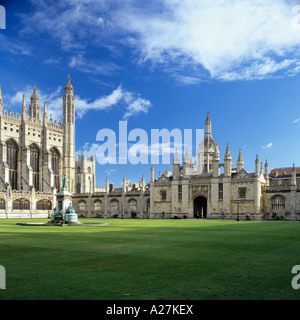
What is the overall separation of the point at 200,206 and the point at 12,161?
3984 centimetres

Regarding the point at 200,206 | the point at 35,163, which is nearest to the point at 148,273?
the point at 200,206

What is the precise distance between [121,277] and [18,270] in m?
2.73

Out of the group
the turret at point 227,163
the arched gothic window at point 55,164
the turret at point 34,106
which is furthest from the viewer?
the turret at point 34,106

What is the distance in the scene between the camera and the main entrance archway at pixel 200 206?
2459 inches

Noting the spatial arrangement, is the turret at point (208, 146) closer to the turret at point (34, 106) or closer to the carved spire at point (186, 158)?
the carved spire at point (186, 158)

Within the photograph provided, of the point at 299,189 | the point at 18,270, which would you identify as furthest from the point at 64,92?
the point at 18,270

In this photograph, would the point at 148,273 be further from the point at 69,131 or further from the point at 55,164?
the point at 69,131

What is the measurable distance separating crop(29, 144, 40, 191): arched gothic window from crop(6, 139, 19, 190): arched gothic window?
379cm

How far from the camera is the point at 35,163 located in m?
80.8

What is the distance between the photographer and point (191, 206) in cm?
6097

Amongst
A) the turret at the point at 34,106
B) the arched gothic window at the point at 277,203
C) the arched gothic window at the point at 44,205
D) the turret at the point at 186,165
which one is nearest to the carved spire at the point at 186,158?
the turret at the point at 186,165

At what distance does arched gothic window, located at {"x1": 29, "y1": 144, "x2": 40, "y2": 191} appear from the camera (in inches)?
3150

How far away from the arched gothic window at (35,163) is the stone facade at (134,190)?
8.2 inches
